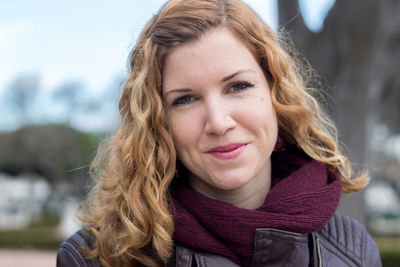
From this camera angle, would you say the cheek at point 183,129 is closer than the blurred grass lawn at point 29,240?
Yes

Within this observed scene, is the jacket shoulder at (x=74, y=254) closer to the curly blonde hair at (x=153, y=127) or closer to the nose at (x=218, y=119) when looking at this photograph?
the curly blonde hair at (x=153, y=127)

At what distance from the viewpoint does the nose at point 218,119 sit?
2.09 meters

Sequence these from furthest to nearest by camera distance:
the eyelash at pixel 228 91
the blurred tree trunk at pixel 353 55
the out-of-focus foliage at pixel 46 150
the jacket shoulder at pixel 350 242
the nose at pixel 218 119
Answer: the out-of-focus foliage at pixel 46 150 < the blurred tree trunk at pixel 353 55 < the jacket shoulder at pixel 350 242 < the eyelash at pixel 228 91 < the nose at pixel 218 119

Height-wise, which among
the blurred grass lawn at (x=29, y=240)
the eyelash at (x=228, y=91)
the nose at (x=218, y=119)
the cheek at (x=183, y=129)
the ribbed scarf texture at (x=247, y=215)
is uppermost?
the eyelash at (x=228, y=91)

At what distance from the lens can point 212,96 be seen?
2.14 m

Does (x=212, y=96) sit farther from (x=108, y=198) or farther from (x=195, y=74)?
(x=108, y=198)

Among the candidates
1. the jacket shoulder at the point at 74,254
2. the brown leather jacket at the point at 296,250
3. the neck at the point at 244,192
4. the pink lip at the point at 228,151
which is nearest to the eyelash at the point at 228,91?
the pink lip at the point at 228,151

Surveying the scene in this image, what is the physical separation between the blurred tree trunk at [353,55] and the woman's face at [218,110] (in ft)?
9.38

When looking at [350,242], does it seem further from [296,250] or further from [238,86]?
[238,86]

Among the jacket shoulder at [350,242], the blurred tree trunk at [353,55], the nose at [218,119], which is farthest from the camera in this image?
the blurred tree trunk at [353,55]

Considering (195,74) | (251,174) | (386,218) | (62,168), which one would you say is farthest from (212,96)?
(62,168)

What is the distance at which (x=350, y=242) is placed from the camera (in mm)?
2395

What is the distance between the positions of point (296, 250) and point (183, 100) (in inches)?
32.2

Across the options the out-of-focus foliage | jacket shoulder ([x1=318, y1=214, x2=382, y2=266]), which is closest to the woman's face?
jacket shoulder ([x1=318, y1=214, x2=382, y2=266])
